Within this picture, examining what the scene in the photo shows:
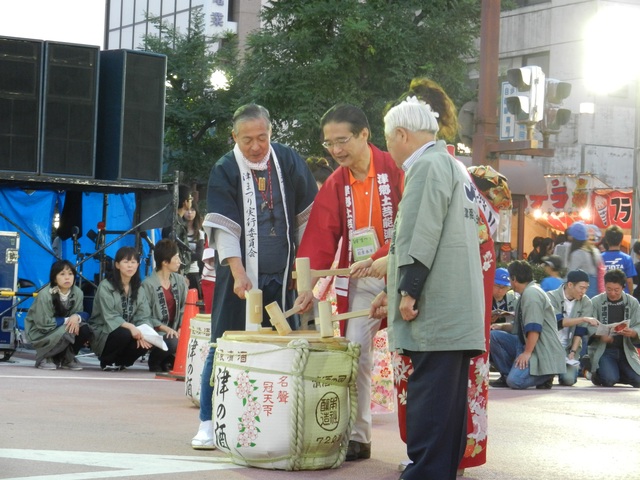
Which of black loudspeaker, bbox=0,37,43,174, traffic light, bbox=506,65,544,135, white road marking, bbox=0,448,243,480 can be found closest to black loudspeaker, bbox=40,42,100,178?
black loudspeaker, bbox=0,37,43,174

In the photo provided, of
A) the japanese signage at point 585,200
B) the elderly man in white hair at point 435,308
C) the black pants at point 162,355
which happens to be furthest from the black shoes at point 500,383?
the japanese signage at point 585,200

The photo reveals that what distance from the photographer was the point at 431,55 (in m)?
26.1

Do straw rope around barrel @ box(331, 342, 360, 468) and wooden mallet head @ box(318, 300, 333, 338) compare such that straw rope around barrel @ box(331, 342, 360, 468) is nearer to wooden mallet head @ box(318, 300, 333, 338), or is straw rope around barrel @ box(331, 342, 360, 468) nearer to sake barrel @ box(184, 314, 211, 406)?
wooden mallet head @ box(318, 300, 333, 338)

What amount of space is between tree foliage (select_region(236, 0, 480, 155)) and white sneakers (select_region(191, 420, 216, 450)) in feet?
62.6

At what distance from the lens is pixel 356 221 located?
6250 millimetres

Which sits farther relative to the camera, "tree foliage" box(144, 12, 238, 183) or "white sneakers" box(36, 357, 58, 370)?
"tree foliage" box(144, 12, 238, 183)

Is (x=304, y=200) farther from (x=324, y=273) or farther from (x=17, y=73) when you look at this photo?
(x=17, y=73)

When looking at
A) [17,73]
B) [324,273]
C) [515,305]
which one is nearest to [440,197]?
[324,273]

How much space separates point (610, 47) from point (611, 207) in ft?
18.4

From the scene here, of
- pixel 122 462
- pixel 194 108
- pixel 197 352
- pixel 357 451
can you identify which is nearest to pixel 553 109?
pixel 197 352

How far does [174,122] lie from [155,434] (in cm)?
2616

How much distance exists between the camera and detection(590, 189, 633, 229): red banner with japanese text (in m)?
26.3

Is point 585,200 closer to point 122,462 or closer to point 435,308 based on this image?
point 122,462

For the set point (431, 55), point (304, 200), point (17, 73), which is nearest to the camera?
point (304, 200)
